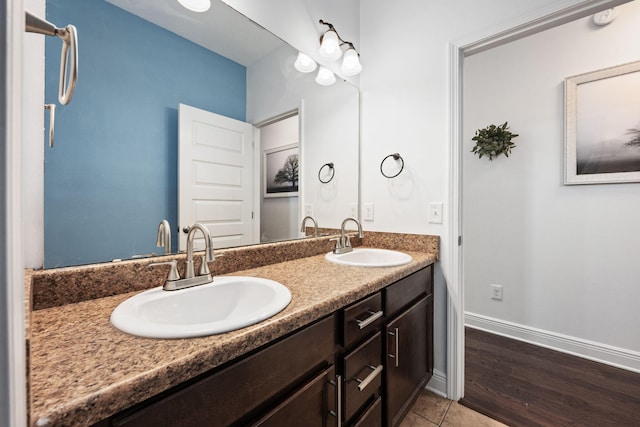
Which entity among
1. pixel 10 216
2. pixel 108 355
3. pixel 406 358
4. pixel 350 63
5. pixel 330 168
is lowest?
pixel 406 358

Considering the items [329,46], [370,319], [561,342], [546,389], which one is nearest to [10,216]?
[370,319]

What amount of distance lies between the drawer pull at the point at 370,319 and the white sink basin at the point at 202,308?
31cm

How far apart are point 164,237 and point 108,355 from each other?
1.82 feet

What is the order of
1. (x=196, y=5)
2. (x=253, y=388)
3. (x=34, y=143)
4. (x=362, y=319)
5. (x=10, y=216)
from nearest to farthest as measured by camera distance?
1. (x=10, y=216)
2. (x=253, y=388)
3. (x=34, y=143)
4. (x=362, y=319)
5. (x=196, y=5)

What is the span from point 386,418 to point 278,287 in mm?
772

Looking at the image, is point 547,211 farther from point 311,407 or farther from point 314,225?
point 311,407

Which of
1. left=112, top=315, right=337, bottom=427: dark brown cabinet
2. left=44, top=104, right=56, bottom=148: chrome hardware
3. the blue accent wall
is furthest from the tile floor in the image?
left=44, top=104, right=56, bottom=148: chrome hardware

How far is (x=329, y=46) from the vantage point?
5.41ft

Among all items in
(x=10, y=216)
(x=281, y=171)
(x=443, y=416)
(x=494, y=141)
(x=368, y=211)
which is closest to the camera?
(x=10, y=216)

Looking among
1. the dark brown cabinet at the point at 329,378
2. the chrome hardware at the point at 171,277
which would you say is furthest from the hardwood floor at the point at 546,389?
the chrome hardware at the point at 171,277

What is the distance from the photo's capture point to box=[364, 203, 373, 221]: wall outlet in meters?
1.91

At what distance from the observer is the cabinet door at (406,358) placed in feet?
3.84

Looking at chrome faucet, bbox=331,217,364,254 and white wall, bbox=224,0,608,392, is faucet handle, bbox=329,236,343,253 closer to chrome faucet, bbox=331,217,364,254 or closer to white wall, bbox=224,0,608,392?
chrome faucet, bbox=331,217,364,254

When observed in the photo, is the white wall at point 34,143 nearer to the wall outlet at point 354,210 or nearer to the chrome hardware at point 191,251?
the chrome hardware at point 191,251
